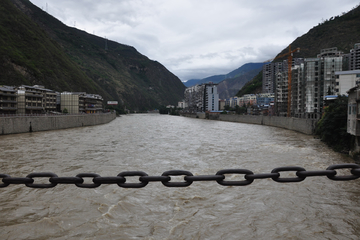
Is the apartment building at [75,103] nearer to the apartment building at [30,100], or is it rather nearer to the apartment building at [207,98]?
the apartment building at [30,100]

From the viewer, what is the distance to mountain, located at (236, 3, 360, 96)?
109562 millimetres

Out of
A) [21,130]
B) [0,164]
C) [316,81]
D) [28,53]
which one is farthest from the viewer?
[28,53]

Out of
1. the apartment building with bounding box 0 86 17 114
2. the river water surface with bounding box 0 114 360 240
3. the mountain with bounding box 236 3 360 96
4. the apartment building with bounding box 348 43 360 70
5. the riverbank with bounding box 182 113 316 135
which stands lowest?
the river water surface with bounding box 0 114 360 240

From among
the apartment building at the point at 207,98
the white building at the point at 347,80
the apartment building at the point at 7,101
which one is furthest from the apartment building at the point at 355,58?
the apartment building at the point at 7,101

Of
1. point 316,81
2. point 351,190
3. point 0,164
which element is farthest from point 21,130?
point 316,81

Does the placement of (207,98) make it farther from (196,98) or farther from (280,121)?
(280,121)

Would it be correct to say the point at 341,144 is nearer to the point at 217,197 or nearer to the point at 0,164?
the point at 217,197

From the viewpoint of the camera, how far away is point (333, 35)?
11794 cm

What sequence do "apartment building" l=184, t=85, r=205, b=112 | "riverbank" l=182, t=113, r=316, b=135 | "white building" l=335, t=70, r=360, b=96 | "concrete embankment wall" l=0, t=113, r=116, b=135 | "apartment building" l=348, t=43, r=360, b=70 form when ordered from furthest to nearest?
"apartment building" l=184, t=85, r=205, b=112 < "apartment building" l=348, t=43, r=360, b=70 < "white building" l=335, t=70, r=360, b=96 < "riverbank" l=182, t=113, r=316, b=135 < "concrete embankment wall" l=0, t=113, r=116, b=135

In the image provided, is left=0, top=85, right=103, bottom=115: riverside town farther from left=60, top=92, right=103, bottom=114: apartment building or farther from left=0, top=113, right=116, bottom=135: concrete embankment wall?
left=0, top=113, right=116, bottom=135: concrete embankment wall

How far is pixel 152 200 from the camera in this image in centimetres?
826

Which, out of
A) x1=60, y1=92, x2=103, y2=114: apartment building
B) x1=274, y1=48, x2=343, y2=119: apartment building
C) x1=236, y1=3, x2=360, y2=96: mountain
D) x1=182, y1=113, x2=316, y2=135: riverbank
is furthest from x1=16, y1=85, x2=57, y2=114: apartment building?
x1=236, y1=3, x2=360, y2=96: mountain

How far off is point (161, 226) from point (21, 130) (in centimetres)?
3307

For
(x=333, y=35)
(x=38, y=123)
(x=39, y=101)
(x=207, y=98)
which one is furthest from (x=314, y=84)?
(x=333, y=35)
